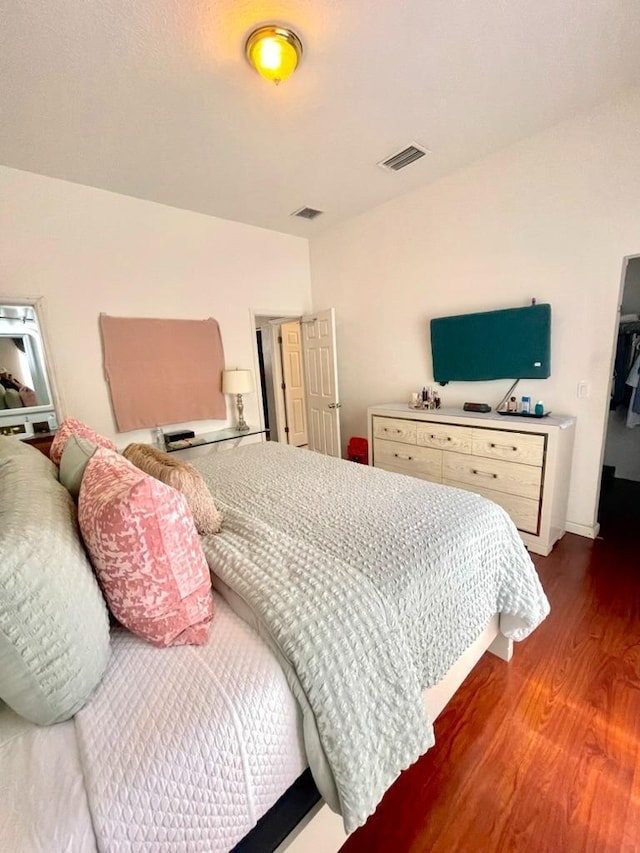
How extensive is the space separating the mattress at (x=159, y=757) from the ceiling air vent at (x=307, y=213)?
12.4 feet

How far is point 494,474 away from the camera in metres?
2.62

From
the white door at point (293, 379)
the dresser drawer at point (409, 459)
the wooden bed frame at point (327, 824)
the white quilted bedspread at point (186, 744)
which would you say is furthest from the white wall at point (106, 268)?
the wooden bed frame at point (327, 824)

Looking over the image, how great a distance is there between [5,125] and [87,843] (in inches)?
128

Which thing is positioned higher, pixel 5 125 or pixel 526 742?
pixel 5 125

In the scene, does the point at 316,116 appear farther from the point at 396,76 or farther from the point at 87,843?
the point at 87,843

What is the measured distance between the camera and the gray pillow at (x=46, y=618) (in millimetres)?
617

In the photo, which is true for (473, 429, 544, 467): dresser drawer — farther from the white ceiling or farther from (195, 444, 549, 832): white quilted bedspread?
the white ceiling

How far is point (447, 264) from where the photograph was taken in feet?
10.3

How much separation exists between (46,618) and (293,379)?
4.73 metres

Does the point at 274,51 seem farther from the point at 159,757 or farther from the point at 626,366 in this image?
the point at 626,366

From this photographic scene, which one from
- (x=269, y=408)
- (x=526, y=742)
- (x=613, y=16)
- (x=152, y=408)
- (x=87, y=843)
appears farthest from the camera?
(x=269, y=408)

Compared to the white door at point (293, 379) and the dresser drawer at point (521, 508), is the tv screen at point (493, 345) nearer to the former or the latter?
the dresser drawer at point (521, 508)

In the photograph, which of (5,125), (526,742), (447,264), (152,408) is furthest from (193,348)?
(526,742)

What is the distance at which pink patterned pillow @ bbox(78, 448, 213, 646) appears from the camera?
2.64 ft
